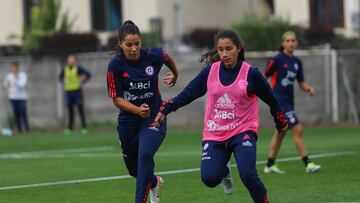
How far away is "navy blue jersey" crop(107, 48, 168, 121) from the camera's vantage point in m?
10.6

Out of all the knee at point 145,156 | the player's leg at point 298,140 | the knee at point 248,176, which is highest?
the knee at point 145,156

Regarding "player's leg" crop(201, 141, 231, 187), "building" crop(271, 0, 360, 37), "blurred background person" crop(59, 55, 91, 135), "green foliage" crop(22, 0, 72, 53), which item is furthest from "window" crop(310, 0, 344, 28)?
"player's leg" crop(201, 141, 231, 187)

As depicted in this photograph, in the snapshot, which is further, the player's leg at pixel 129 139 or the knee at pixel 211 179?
the player's leg at pixel 129 139

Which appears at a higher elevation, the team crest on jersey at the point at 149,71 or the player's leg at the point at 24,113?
the team crest on jersey at the point at 149,71

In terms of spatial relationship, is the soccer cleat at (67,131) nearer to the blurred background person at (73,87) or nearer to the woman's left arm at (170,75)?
the blurred background person at (73,87)

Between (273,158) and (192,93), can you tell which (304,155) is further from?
(192,93)

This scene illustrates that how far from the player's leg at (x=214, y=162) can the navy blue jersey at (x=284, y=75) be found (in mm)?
5391

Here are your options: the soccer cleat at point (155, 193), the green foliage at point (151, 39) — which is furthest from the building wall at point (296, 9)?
the soccer cleat at point (155, 193)

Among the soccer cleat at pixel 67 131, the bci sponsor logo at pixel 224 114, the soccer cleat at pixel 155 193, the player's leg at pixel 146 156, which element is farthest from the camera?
the soccer cleat at pixel 67 131

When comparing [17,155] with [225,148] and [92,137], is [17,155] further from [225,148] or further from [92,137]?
[225,148]

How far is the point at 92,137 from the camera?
25531 millimetres

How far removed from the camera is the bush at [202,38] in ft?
99.3

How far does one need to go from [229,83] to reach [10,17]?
29802 mm

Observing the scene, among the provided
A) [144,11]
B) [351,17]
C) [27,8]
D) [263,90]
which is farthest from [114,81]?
[27,8]
